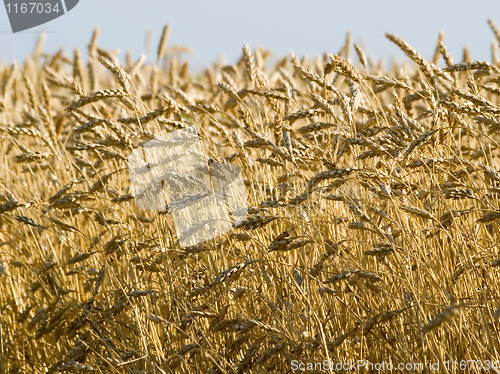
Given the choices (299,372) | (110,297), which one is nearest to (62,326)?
(110,297)

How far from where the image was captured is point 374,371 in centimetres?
198

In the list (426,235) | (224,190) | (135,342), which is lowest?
(135,342)

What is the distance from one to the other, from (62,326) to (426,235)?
1.32 meters

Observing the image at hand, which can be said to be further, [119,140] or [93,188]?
[93,188]

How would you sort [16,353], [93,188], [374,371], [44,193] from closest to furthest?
[374,371] < [93,188] < [16,353] < [44,193]

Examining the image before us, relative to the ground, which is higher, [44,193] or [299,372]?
[44,193]

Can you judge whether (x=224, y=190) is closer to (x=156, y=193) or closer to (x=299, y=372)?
(x=156, y=193)

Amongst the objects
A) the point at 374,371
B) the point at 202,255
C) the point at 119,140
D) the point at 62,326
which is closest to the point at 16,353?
the point at 62,326

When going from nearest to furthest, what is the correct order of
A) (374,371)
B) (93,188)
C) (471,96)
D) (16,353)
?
(471,96), (374,371), (93,188), (16,353)

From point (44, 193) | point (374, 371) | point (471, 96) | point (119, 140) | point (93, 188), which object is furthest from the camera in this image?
point (44, 193)

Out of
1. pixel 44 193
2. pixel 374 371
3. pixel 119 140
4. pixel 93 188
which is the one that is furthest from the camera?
pixel 44 193

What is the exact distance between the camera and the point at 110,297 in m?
2.43

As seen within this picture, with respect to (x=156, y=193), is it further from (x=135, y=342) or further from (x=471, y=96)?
(x=471, y=96)

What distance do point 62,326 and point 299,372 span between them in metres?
0.93
